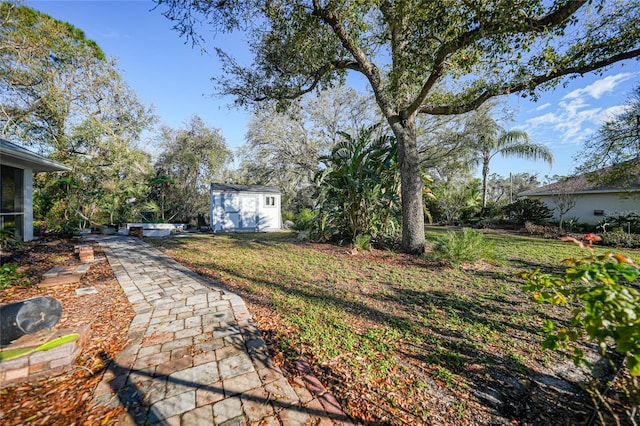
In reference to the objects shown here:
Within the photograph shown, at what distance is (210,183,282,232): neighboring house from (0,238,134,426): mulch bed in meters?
9.00

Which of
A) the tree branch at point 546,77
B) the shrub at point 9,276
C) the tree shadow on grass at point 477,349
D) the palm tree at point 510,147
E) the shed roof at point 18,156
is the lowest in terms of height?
the tree shadow on grass at point 477,349

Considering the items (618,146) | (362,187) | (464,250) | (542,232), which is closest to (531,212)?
(542,232)

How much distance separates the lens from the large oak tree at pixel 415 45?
14.2 ft

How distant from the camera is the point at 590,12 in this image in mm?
4723

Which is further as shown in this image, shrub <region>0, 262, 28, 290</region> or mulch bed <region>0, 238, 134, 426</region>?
shrub <region>0, 262, 28, 290</region>

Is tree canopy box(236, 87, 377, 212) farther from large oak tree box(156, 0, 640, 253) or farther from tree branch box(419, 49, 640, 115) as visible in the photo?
tree branch box(419, 49, 640, 115)

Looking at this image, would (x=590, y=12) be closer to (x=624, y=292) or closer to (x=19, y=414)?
(x=624, y=292)

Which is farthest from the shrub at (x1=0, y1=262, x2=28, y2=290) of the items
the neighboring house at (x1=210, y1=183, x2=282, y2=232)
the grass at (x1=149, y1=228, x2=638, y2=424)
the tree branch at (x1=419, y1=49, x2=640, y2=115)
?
the tree branch at (x1=419, y1=49, x2=640, y2=115)

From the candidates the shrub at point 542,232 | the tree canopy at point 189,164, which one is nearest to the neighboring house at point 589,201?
the shrub at point 542,232

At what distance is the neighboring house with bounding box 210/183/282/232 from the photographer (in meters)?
13.8

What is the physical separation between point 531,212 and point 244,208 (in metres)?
17.0

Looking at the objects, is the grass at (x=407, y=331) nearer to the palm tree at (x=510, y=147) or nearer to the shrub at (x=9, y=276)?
the shrub at (x=9, y=276)

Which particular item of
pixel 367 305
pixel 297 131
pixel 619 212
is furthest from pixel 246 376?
pixel 619 212

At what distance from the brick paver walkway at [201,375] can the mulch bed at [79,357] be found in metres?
0.11
